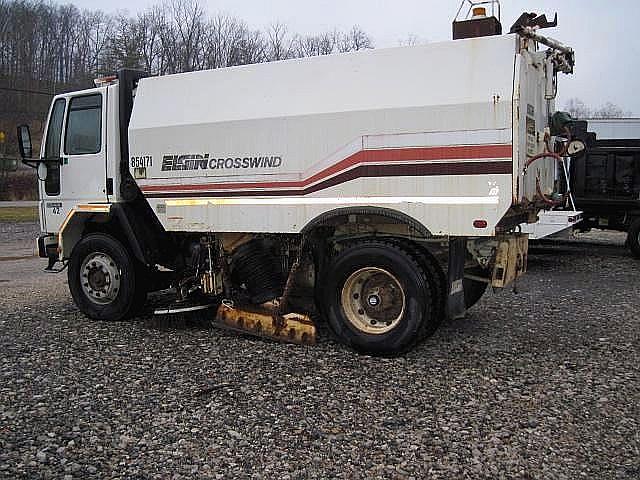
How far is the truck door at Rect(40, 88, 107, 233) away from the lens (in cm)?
759

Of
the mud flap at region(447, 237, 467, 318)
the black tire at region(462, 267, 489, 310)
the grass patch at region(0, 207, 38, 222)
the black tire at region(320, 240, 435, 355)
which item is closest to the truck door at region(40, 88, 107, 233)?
the black tire at region(320, 240, 435, 355)

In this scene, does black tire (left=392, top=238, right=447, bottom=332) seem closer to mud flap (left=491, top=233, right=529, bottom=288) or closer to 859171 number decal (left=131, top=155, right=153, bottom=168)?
mud flap (left=491, top=233, right=529, bottom=288)

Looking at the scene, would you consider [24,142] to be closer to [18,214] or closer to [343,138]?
[343,138]

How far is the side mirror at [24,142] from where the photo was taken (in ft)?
25.7

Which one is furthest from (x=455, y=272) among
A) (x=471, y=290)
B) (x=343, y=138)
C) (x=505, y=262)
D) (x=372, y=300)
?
(x=343, y=138)

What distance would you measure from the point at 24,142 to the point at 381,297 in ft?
15.9

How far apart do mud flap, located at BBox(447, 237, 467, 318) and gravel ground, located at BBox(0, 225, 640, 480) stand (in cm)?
49

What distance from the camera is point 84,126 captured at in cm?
773

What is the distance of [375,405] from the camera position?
491 centimetres

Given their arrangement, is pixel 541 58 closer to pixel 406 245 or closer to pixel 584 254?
pixel 406 245

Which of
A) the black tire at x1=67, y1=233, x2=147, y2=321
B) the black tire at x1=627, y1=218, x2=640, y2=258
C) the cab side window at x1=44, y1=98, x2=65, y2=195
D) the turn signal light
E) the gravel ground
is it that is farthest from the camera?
the black tire at x1=627, y1=218, x2=640, y2=258

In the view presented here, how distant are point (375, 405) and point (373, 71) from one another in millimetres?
2986

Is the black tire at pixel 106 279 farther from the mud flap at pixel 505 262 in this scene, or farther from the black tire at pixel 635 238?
the black tire at pixel 635 238

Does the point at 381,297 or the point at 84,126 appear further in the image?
the point at 84,126
